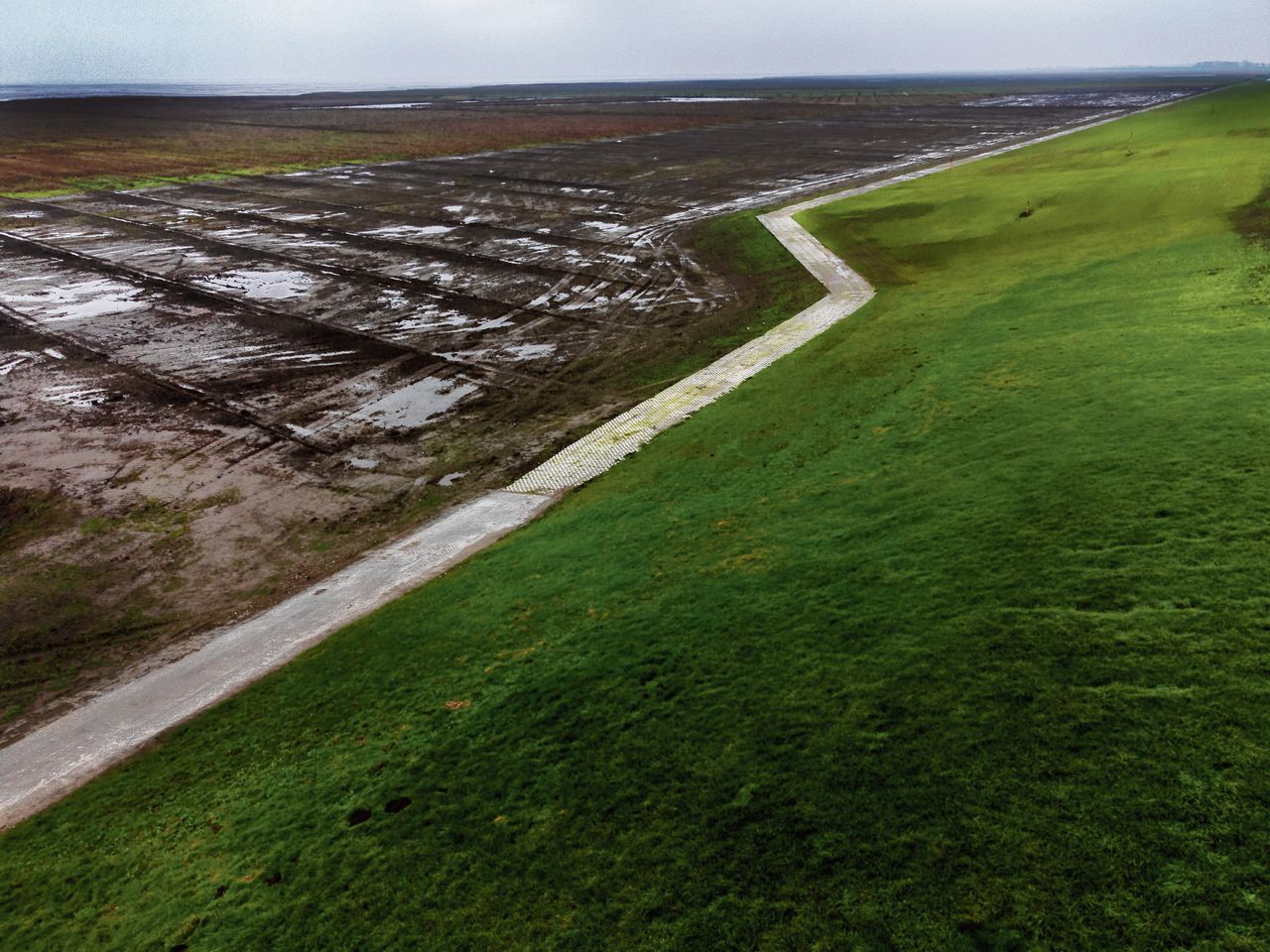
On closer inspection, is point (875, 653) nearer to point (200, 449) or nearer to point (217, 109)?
point (200, 449)

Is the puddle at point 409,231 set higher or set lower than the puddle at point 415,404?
higher

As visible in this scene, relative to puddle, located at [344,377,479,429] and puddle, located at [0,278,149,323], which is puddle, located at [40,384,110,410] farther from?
puddle, located at [0,278,149,323]

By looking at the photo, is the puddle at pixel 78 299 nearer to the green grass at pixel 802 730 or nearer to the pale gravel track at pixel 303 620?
the pale gravel track at pixel 303 620

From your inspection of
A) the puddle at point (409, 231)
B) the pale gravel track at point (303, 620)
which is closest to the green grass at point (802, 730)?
the pale gravel track at point (303, 620)

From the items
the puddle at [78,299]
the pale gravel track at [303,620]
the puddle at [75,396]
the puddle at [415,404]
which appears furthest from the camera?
the puddle at [78,299]

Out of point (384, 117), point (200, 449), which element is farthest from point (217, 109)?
point (200, 449)

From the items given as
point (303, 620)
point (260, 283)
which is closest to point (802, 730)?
point (303, 620)

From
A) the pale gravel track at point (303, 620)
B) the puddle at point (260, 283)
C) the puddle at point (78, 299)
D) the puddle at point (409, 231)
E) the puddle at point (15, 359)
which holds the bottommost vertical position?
the pale gravel track at point (303, 620)

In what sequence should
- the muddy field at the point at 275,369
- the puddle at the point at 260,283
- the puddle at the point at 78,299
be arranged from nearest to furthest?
the muddy field at the point at 275,369
the puddle at the point at 78,299
the puddle at the point at 260,283
